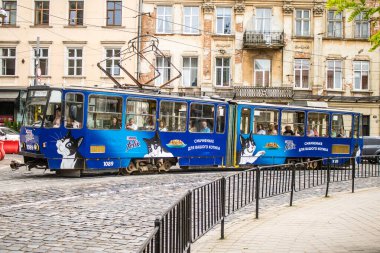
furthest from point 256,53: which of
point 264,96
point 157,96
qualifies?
point 157,96

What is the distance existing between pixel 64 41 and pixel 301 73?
16.5 metres

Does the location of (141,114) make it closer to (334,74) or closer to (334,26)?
(334,74)

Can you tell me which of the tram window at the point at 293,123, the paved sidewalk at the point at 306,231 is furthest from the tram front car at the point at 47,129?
the tram window at the point at 293,123

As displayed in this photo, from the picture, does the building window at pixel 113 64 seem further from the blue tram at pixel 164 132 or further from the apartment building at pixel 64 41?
the blue tram at pixel 164 132

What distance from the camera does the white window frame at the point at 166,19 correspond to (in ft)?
133

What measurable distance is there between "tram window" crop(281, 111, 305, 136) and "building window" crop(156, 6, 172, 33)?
16717mm

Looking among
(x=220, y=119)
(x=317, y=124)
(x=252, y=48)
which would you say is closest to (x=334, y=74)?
(x=252, y=48)

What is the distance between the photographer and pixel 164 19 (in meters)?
40.5

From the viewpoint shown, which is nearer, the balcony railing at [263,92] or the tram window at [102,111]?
the tram window at [102,111]

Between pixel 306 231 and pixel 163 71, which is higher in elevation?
pixel 163 71

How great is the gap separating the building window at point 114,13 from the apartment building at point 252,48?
5.80 ft

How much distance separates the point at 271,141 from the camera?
25516 millimetres

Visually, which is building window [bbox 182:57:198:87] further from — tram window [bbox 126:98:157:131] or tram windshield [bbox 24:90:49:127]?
tram windshield [bbox 24:90:49:127]

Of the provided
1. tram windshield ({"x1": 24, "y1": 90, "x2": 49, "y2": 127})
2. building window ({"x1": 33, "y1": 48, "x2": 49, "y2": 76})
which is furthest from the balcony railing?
tram windshield ({"x1": 24, "y1": 90, "x2": 49, "y2": 127})
